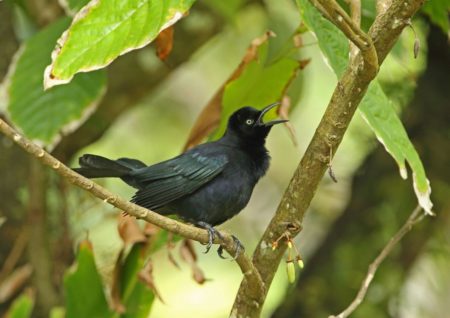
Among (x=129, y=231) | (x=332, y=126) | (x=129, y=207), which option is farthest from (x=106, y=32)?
(x=129, y=231)

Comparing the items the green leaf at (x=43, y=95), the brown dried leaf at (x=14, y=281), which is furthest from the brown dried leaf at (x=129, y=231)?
the brown dried leaf at (x=14, y=281)

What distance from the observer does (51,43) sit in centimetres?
363

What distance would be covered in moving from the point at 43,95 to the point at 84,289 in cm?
85

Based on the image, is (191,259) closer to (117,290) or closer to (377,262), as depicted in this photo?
(117,290)

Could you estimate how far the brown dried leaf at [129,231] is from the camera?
3538 millimetres

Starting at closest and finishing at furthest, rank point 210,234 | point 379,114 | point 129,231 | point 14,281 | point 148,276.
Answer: point 379,114 → point 210,234 → point 148,276 → point 129,231 → point 14,281

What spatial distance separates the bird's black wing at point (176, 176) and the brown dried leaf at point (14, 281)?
1.13m

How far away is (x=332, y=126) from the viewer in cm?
248

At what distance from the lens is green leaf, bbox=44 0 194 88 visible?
2463 millimetres

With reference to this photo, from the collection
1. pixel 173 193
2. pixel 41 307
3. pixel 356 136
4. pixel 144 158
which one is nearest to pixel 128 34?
pixel 173 193

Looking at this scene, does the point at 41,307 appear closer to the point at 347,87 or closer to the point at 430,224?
the point at 430,224

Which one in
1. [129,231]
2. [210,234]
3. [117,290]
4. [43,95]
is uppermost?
[43,95]

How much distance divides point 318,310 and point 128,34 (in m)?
2.45

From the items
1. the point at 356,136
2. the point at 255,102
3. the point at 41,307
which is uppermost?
the point at 255,102
